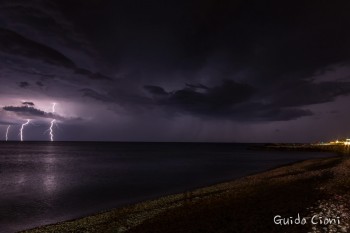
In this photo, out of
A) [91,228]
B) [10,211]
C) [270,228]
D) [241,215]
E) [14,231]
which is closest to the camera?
[270,228]

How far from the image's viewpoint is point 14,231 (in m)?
21.6

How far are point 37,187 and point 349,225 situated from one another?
4322cm

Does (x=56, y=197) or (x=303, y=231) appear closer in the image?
(x=303, y=231)

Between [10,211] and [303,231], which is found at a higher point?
[303,231]

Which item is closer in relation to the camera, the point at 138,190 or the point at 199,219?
the point at 199,219

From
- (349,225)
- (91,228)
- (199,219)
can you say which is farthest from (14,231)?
(349,225)

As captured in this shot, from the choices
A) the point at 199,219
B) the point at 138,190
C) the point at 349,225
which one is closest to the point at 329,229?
the point at 349,225

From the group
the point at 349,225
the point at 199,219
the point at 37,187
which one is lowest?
the point at 37,187

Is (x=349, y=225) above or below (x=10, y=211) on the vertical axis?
above

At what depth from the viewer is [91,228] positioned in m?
19.0

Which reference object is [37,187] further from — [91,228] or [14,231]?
[91,228]

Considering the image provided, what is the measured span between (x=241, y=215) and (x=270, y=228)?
2.98m

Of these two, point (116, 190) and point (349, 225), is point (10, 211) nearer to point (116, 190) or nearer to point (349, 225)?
point (116, 190)

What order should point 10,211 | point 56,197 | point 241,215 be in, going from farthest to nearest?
point 56,197
point 10,211
point 241,215
